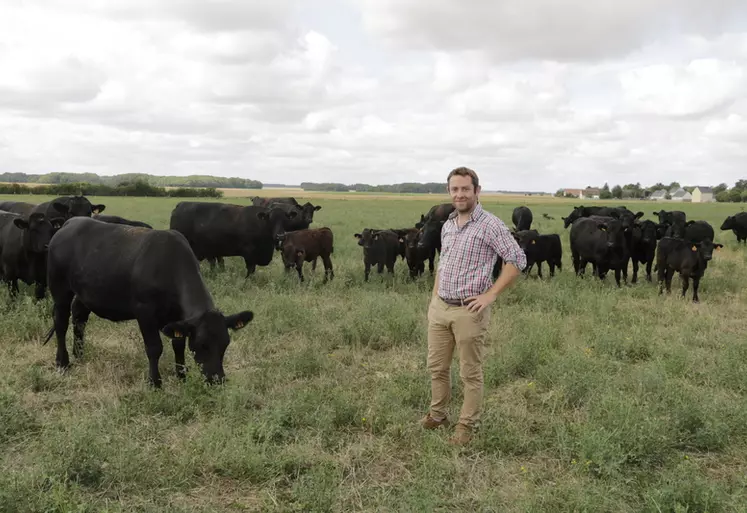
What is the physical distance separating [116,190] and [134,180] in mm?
5798

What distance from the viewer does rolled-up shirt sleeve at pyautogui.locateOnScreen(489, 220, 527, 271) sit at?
183 inches

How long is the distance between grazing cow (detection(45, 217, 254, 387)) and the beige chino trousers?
2137mm

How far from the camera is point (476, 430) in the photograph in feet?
17.3

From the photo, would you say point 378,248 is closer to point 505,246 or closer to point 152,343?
point 152,343

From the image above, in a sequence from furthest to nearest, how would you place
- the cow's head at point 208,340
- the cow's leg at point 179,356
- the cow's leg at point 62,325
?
the cow's leg at point 62,325
the cow's leg at point 179,356
the cow's head at point 208,340

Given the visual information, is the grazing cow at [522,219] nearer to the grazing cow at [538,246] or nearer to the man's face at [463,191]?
the grazing cow at [538,246]

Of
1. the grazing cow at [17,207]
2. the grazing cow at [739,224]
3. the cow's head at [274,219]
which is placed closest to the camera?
the cow's head at [274,219]

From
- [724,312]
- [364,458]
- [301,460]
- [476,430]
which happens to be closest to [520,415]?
[476,430]

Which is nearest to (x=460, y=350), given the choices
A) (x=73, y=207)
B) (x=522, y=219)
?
(x=73, y=207)

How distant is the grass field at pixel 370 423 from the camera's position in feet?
13.9

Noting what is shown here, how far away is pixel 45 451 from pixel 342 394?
2.78m

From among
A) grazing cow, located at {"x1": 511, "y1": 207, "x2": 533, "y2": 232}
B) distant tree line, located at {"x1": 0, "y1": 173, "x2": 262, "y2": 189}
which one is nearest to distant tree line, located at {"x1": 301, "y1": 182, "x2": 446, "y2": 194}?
distant tree line, located at {"x1": 0, "y1": 173, "x2": 262, "y2": 189}

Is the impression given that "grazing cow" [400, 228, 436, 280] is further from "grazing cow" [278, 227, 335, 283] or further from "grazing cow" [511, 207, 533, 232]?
"grazing cow" [511, 207, 533, 232]

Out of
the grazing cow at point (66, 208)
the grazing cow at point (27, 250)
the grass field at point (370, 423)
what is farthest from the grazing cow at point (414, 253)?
the grazing cow at point (27, 250)
